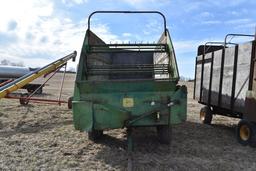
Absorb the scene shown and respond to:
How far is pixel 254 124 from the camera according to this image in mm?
6121

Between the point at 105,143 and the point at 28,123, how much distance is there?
2.93 metres

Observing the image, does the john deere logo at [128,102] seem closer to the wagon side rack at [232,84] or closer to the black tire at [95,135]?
the black tire at [95,135]

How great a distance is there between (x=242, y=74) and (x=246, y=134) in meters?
1.16

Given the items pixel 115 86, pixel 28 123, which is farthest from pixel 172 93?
pixel 28 123

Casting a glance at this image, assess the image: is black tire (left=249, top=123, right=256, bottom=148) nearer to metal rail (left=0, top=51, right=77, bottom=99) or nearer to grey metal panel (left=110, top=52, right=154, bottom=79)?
grey metal panel (left=110, top=52, right=154, bottom=79)

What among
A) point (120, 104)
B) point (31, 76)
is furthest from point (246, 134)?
point (31, 76)

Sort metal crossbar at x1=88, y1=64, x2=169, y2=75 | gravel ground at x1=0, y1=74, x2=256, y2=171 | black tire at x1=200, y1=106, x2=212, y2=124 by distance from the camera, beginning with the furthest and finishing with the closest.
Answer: black tire at x1=200, y1=106, x2=212, y2=124, metal crossbar at x1=88, y1=64, x2=169, y2=75, gravel ground at x1=0, y1=74, x2=256, y2=171

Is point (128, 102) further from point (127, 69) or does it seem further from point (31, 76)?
point (31, 76)

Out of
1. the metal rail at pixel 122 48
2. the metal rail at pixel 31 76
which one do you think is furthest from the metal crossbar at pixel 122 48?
the metal rail at pixel 31 76

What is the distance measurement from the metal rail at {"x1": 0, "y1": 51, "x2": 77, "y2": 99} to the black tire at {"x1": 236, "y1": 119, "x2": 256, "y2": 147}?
18.4 feet

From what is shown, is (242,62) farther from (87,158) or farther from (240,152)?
(87,158)

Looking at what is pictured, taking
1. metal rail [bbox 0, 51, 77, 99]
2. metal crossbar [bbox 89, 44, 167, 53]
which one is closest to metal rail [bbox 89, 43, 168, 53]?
metal crossbar [bbox 89, 44, 167, 53]

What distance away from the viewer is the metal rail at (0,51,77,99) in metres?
8.64

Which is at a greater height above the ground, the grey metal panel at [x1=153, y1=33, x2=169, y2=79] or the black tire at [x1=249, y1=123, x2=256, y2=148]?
the grey metal panel at [x1=153, y1=33, x2=169, y2=79]
